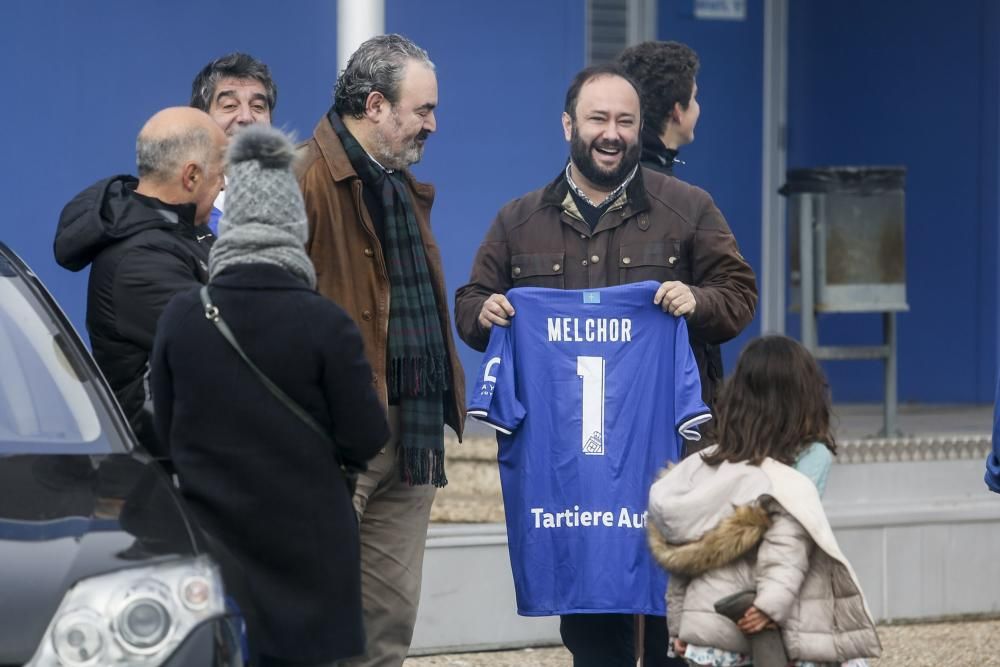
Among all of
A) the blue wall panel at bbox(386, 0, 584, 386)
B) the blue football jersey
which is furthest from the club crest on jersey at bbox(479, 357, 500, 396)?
the blue wall panel at bbox(386, 0, 584, 386)

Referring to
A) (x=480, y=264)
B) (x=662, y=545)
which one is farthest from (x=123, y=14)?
(x=662, y=545)

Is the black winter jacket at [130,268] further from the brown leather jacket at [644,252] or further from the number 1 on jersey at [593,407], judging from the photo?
the number 1 on jersey at [593,407]

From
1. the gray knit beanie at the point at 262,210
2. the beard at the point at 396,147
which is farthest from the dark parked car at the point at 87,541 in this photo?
the beard at the point at 396,147

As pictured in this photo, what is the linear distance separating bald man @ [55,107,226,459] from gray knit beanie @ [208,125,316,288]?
1.45 ft

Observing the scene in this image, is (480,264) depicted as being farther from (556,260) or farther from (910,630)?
(910,630)

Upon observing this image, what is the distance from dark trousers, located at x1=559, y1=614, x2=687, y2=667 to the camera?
527cm

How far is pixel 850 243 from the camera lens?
360 inches

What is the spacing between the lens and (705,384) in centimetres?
536

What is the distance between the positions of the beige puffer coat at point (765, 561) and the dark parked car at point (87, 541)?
125 cm

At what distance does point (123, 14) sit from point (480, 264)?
375 cm

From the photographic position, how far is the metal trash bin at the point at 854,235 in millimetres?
9070

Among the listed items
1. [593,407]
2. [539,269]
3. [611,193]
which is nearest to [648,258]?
[611,193]

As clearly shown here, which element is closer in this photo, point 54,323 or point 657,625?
point 54,323

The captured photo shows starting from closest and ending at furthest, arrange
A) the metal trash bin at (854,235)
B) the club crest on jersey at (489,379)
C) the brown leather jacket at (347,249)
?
the brown leather jacket at (347,249)
the club crest on jersey at (489,379)
the metal trash bin at (854,235)
